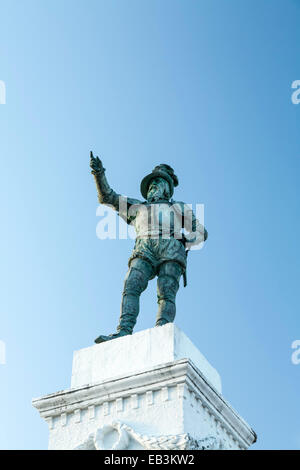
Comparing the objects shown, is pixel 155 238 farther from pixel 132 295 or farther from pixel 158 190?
pixel 158 190

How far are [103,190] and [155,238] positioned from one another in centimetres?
131

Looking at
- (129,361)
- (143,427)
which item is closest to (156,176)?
(129,361)

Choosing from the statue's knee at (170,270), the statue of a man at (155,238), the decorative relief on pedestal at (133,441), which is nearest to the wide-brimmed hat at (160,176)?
the statue of a man at (155,238)

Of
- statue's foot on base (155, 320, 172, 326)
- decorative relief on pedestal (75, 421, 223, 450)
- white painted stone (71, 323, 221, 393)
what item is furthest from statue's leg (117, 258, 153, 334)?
decorative relief on pedestal (75, 421, 223, 450)

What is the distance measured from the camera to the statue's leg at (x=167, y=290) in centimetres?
1015

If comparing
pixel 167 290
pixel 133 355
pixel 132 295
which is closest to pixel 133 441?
pixel 133 355

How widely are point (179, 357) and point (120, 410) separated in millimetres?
996

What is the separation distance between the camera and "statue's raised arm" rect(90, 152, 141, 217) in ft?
37.3

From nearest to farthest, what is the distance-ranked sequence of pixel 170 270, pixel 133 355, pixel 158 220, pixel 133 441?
pixel 133 441 → pixel 133 355 → pixel 170 270 → pixel 158 220

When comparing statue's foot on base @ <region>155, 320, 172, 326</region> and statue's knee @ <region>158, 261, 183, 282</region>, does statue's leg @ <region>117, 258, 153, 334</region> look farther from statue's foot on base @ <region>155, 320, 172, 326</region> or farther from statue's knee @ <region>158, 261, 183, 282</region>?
statue's foot on base @ <region>155, 320, 172, 326</region>

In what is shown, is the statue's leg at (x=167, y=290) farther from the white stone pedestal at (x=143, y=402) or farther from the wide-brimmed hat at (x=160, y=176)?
the wide-brimmed hat at (x=160, y=176)

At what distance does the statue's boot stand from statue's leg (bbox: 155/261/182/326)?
226 mm

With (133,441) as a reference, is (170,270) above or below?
above

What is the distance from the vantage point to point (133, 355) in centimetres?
930
